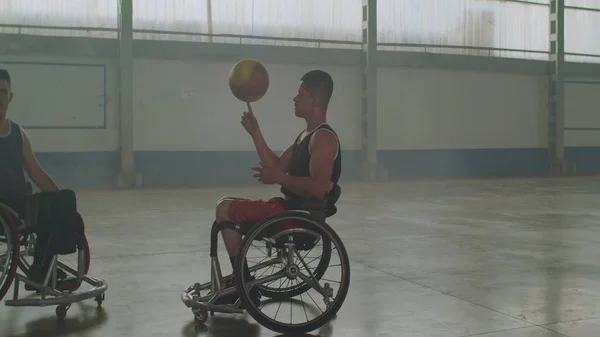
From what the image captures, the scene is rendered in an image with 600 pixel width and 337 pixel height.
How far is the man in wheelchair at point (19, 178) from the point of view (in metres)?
3.42

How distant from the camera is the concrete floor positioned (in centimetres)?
335

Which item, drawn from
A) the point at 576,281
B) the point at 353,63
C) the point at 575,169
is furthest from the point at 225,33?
the point at 576,281

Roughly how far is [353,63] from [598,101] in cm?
693

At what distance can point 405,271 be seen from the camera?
475 cm

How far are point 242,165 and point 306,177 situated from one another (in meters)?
10.9

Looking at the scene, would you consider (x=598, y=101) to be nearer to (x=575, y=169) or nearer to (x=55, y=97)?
(x=575, y=169)

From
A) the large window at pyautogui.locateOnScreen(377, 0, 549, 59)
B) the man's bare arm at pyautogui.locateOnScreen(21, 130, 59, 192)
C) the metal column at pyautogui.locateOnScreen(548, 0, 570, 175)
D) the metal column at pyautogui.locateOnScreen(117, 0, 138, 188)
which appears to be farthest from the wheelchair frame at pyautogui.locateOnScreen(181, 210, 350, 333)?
the metal column at pyautogui.locateOnScreen(548, 0, 570, 175)

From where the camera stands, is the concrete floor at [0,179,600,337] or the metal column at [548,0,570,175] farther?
the metal column at [548,0,570,175]

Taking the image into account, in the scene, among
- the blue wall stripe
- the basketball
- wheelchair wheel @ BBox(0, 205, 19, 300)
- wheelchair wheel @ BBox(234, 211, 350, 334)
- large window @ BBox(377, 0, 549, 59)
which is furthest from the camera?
large window @ BBox(377, 0, 549, 59)

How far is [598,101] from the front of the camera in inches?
688

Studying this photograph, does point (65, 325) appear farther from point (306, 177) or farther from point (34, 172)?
point (306, 177)

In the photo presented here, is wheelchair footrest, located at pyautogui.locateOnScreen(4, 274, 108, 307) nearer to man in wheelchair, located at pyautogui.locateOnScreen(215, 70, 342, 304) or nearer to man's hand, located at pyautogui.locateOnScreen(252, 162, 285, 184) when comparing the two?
man in wheelchair, located at pyautogui.locateOnScreen(215, 70, 342, 304)

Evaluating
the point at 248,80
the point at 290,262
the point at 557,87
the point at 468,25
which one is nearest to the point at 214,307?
the point at 290,262

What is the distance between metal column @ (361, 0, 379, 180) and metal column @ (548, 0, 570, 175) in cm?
486
